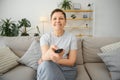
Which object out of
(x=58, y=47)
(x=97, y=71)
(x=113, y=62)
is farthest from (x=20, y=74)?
(x=113, y=62)

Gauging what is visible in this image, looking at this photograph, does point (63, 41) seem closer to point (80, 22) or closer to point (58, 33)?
point (58, 33)

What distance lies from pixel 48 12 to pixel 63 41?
12.1ft

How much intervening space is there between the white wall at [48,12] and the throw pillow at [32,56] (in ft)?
11.2

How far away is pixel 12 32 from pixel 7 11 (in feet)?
5.89

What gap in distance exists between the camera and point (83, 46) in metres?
1.90

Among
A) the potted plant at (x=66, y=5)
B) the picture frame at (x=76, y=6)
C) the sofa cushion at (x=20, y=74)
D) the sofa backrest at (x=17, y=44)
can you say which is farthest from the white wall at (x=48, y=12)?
the sofa cushion at (x=20, y=74)

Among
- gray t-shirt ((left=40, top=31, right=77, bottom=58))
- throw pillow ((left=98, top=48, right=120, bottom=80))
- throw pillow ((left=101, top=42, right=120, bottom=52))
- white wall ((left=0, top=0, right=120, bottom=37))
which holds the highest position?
white wall ((left=0, top=0, right=120, bottom=37))

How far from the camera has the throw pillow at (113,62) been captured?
4.60 feet

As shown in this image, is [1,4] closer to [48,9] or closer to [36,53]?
[48,9]

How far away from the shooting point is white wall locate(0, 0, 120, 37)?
16.4 feet

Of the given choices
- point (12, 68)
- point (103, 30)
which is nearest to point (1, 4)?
point (103, 30)

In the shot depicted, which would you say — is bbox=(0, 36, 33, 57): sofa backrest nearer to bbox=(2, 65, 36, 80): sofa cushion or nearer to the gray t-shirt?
bbox=(2, 65, 36, 80): sofa cushion

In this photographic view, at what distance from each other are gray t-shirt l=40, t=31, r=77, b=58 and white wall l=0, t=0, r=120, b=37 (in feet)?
11.8

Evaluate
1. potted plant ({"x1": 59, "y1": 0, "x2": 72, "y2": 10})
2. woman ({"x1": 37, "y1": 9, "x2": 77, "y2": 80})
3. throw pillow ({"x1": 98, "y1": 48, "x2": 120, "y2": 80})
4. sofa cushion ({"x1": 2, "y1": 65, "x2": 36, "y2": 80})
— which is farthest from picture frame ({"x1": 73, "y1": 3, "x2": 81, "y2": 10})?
sofa cushion ({"x1": 2, "y1": 65, "x2": 36, "y2": 80})
